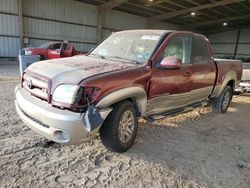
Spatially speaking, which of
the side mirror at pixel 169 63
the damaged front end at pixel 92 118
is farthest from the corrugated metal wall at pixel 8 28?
the damaged front end at pixel 92 118

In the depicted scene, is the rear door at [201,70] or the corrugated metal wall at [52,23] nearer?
the rear door at [201,70]

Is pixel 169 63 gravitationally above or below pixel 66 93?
above

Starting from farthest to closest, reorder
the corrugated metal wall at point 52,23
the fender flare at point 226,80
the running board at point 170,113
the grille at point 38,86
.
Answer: the corrugated metal wall at point 52,23 → the fender flare at point 226,80 → the running board at point 170,113 → the grille at point 38,86

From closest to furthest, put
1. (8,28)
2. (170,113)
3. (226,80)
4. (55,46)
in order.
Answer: (170,113) < (226,80) < (55,46) < (8,28)

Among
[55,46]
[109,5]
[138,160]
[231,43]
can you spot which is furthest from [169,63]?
[231,43]

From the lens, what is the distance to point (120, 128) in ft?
10.7

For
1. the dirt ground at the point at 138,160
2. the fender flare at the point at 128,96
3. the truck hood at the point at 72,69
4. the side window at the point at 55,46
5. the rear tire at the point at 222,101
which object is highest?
the truck hood at the point at 72,69

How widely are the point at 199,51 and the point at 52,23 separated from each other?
1566 cm

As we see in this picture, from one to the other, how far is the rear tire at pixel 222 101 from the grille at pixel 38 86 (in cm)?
429

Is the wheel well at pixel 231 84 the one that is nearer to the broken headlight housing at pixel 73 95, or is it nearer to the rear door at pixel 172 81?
the rear door at pixel 172 81

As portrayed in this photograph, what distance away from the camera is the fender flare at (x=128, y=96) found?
2921 mm

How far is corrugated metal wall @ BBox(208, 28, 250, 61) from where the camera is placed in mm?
29580

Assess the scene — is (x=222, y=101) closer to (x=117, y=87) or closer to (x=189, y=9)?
(x=117, y=87)

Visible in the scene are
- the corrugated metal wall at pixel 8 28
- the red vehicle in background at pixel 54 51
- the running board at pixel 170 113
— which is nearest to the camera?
the running board at pixel 170 113
